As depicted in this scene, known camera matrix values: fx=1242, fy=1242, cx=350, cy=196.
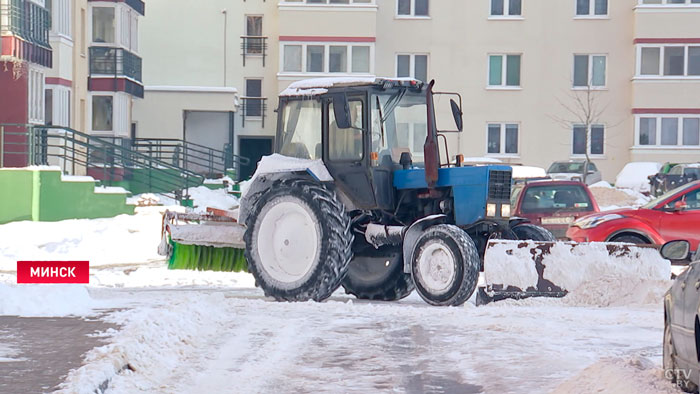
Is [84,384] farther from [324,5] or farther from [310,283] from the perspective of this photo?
[324,5]

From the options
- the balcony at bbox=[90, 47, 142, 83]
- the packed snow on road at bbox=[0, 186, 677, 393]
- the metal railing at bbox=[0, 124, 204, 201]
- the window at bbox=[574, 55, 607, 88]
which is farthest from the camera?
the window at bbox=[574, 55, 607, 88]

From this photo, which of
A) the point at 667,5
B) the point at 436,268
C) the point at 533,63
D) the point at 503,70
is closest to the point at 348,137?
the point at 436,268

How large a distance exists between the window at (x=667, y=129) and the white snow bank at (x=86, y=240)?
94.3ft

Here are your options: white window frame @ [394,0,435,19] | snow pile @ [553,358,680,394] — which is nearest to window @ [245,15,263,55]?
white window frame @ [394,0,435,19]

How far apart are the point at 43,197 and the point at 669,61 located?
3221 centimetres

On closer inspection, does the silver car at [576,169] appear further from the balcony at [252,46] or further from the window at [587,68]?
the balcony at [252,46]

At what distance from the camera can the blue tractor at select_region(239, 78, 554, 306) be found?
14.5m

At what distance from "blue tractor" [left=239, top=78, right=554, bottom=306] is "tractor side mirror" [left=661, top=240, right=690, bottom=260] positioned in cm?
566

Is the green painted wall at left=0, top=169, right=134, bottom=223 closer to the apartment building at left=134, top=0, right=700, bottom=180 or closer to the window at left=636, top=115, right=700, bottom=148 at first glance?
the apartment building at left=134, top=0, right=700, bottom=180

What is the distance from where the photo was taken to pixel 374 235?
1517 centimetres

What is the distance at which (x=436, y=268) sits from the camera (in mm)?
14133

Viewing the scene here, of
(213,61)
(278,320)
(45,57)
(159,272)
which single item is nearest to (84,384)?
(278,320)

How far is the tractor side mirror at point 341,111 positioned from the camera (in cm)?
1419

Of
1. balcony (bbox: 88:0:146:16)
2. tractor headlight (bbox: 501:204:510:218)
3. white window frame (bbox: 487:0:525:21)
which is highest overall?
white window frame (bbox: 487:0:525:21)
